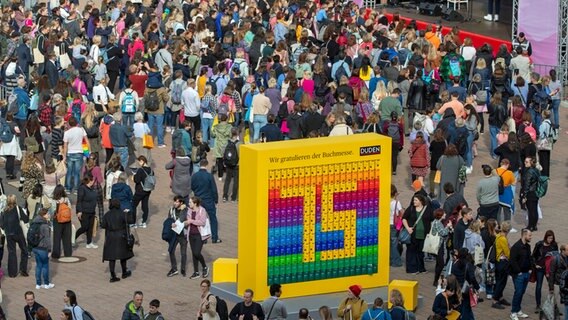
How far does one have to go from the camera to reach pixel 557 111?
35656mm

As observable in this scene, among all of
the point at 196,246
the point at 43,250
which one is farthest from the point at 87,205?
the point at 196,246

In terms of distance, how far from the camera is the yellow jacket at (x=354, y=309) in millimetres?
24531

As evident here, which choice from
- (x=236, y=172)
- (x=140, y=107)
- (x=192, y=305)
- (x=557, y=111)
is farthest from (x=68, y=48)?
(x=192, y=305)

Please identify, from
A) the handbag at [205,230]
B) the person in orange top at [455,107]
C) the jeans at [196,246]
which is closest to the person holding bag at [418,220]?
the handbag at [205,230]

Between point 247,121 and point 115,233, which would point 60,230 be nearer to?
point 115,233

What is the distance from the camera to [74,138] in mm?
31906

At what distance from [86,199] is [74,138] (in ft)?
9.82

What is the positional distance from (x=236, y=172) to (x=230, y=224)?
1333 millimetres

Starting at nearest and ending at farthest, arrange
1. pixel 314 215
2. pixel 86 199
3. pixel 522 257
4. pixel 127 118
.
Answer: pixel 522 257
pixel 314 215
pixel 86 199
pixel 127 118

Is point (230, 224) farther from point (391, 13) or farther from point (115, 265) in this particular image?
point (391, 13)

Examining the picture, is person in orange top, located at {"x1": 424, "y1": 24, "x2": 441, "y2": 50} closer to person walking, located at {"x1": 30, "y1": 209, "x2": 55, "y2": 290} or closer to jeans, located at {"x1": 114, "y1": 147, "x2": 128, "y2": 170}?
jeans, located at {"x1": 114, "y1": 147, "x2": 128, "y2": 170}

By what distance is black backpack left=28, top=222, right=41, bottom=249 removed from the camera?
27.3 m

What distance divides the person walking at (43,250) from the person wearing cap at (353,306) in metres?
5.01

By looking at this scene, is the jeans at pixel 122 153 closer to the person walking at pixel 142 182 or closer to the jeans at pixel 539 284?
the person walking at pixel 142 182
